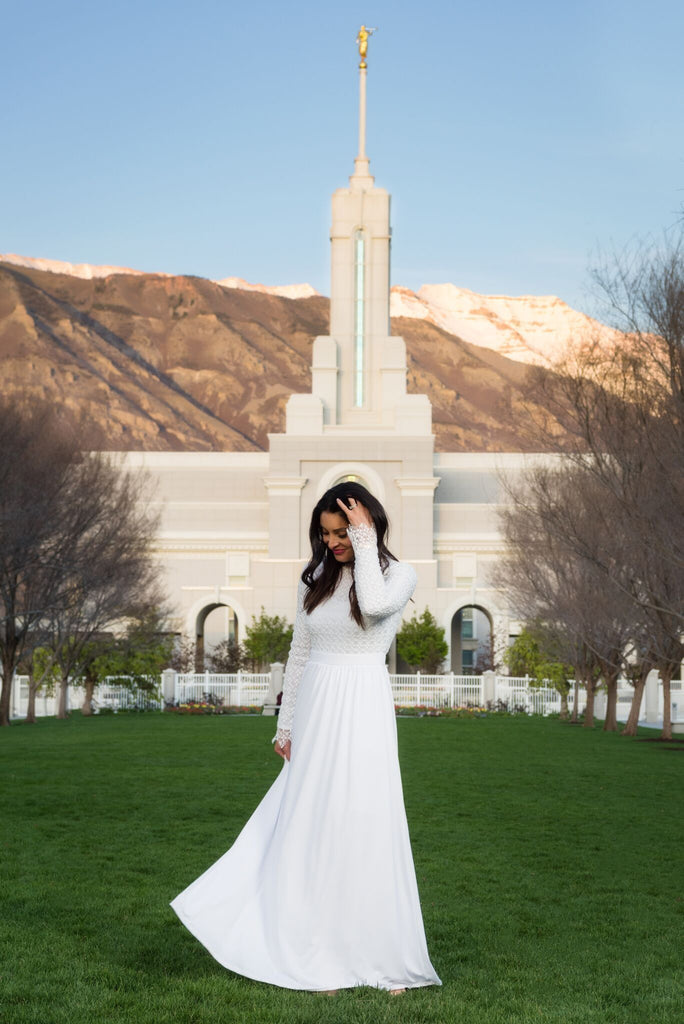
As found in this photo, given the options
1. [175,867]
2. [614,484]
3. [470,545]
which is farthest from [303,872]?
[470,545]

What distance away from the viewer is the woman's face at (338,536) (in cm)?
539

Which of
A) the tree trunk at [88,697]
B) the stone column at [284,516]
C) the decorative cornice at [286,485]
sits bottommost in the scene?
the tree trunk at [88,697]

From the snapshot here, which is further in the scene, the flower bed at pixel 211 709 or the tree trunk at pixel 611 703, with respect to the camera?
the flower bed at pixel 211 709

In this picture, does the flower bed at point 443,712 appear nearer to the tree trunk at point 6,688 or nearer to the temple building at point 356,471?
the tree trunk at point 6,688

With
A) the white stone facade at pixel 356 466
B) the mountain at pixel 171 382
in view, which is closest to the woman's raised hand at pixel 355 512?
the white stone facade at pixel 356 466

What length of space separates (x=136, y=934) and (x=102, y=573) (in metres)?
24.8

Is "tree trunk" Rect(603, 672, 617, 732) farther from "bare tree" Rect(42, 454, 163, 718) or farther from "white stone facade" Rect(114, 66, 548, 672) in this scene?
"white stone facade" Rect(114, 66, 548, 672)

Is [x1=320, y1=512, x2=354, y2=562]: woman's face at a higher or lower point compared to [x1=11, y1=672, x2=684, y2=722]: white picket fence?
higher

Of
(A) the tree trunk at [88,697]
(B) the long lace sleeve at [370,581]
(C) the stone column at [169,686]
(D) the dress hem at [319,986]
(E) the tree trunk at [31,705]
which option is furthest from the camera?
(C) the stone column at [169,686]

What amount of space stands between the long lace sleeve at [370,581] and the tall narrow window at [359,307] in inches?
2108

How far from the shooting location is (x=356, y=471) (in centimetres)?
5731

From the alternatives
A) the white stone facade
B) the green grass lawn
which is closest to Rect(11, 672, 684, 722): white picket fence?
the white stone facade

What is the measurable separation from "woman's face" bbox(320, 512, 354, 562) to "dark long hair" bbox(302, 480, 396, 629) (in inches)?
0.8

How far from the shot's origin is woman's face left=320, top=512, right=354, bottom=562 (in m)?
5.39
